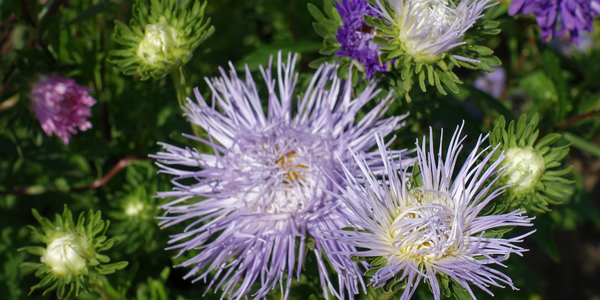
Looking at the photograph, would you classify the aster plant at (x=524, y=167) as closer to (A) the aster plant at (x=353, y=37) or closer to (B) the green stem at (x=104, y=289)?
(A) the aster plant at (x=353, y=37)

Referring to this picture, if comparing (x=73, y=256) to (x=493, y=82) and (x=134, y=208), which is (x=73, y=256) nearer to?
(x=134, y=208)

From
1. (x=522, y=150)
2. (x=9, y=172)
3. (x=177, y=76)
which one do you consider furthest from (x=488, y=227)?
(x=9, y=172)

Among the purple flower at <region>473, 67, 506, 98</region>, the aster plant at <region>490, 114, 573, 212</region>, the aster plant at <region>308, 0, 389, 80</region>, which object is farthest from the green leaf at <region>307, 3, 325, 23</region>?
the purple flower at <region>473, 67, 506, 98</region>

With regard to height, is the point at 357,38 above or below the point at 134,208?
above

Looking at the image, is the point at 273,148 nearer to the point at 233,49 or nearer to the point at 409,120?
the point at 409,120

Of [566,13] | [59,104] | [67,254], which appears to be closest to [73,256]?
[67,254]

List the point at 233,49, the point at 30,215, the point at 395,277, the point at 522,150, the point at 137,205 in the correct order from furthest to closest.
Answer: the point at 233,49
the point at 30,215
the point at 137,205
the point at 522,150
the point at 395,277

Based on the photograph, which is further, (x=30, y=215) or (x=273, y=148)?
(x=30, y=215)
